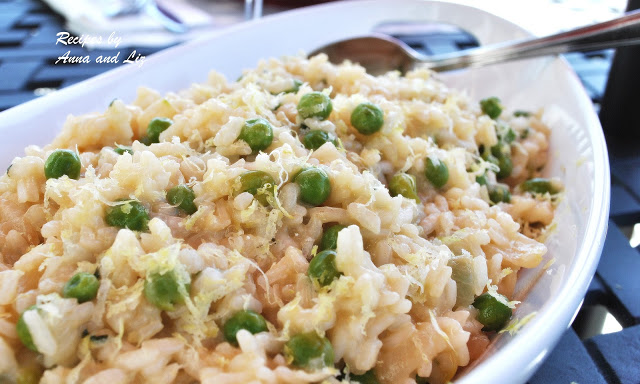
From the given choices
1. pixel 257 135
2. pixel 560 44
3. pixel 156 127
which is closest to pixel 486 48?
pixel 560 44

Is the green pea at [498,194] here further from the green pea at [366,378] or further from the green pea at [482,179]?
the green pea at [366,378]

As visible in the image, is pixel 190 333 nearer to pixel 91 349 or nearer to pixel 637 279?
pixel 91 349

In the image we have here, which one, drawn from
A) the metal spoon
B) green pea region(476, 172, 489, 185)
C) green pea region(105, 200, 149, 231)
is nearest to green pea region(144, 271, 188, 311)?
green pea region(105, 200, 149, 231)

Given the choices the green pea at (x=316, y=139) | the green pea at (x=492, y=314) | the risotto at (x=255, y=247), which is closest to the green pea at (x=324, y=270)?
the risotto at (x=255, y=247)

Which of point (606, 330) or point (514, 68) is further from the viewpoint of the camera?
point (514, 68)

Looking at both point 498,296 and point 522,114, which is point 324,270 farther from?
point 522,114

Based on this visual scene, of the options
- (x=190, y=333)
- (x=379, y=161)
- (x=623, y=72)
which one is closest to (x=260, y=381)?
(x=190, y=333)
